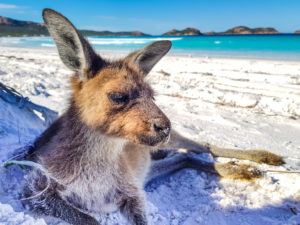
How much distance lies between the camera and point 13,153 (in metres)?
3.10

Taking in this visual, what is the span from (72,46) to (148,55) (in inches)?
26.3

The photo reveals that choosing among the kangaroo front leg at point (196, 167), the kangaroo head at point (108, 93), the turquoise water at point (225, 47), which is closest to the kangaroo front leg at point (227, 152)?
the kangaroo front leg at point (196, 167)

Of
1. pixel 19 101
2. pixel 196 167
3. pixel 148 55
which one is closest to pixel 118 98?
pixel 148 55

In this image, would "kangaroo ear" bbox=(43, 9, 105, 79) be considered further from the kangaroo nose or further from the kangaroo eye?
the kangaroo nose

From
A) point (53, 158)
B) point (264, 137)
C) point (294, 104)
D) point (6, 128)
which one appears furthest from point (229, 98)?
point (53, 158)

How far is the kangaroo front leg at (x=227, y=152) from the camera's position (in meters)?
4.08

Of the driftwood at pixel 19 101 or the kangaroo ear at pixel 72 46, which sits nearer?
the kangaroo ear at pixel 72 46

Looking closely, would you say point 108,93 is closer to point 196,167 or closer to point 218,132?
point 196,167

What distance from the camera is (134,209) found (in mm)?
2973

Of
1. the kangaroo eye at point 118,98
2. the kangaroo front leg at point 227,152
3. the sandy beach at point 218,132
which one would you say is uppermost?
the kangaroo eye at point 118,98

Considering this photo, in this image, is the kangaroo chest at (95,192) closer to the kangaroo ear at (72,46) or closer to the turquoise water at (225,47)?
the kangaroo ear at (72,46)

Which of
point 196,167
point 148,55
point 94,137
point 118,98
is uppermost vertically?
point 148,55

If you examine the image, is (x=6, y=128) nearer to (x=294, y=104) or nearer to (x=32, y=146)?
(x=32, y=146)

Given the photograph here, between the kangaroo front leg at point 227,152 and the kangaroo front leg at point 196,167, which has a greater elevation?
the kangaroo front leg at point 227,152
